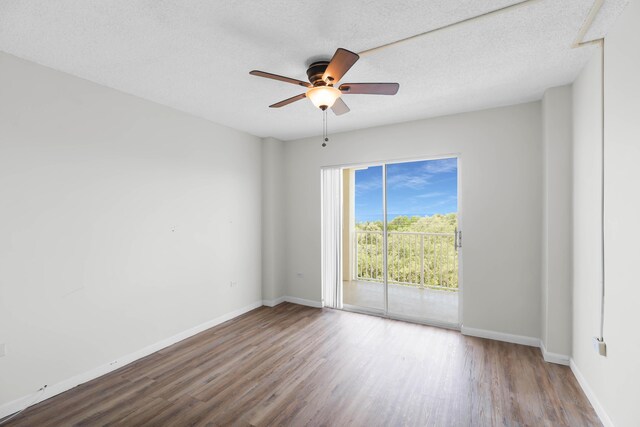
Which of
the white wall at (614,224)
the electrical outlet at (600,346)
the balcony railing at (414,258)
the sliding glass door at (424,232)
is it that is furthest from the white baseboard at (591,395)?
the balcony railing at (414,258)

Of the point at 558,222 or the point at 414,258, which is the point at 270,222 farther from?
the point at 558,222

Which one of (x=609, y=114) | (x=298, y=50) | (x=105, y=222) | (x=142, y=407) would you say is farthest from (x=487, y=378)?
(x=105, y=222)

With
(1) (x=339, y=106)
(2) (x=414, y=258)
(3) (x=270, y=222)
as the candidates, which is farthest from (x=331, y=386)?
(2) (x=414, y=258)

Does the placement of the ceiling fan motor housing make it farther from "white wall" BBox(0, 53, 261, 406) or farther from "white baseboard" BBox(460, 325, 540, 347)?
"white baseboard" BBox(460, 325, 540, 347)

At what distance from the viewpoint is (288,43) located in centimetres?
198

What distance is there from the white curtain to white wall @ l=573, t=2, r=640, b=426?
275cm

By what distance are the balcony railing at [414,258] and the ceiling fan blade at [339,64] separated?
10.5 ft

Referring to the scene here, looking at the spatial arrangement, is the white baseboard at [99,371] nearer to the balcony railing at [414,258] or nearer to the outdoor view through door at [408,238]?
the outdoor view through door at [408,238]

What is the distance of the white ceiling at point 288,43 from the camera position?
165 centimetres

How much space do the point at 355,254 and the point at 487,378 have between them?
10.4 ft

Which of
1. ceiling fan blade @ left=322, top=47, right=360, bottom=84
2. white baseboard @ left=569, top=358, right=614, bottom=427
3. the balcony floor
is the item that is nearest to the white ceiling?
ceiling fan blade @ left=322, top=47, right=360, bottom=84

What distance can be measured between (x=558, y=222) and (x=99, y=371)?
4.37 metres

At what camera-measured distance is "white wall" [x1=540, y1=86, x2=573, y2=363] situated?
2.68 m

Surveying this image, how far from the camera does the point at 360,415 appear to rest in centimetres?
206
